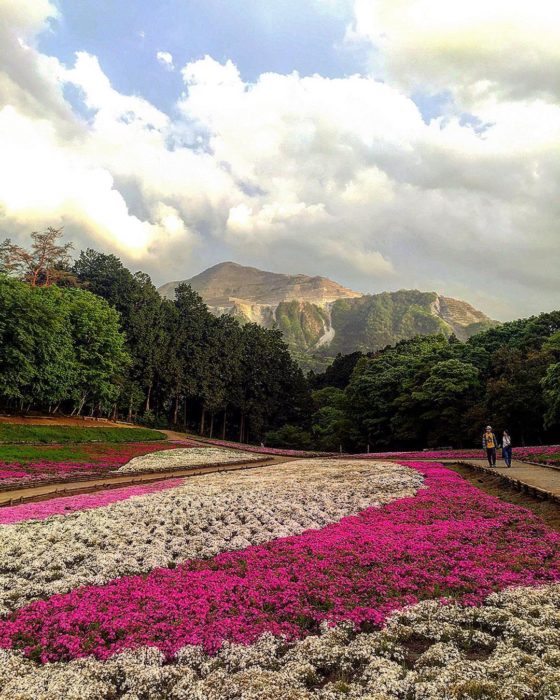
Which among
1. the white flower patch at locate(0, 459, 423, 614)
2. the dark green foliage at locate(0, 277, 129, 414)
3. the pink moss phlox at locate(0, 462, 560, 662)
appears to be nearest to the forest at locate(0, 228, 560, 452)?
the dark green foliage at locate(0, 277, 129, 414)

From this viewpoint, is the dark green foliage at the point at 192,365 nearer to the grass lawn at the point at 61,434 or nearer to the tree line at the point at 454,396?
the tree line at the point at 454,396

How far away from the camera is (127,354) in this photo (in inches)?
3088

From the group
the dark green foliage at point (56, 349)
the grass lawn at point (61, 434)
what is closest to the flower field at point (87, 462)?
the grass lawn at point (61, 434)

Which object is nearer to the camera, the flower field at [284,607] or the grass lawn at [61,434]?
the flower field at [284,607]

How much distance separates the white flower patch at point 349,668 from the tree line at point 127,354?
54548mm

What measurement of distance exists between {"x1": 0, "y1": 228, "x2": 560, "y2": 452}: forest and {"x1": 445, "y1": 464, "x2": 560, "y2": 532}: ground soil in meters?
18.3

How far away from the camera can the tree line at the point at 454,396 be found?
173ft

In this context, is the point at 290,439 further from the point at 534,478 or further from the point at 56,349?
the point at 534,478

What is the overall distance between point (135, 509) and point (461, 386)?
52533 millimetres

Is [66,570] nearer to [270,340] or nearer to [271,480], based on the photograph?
[271,480]

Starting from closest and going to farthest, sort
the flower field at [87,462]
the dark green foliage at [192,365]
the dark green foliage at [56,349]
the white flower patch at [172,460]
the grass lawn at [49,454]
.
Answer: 1. the flower field at [87,462]
2. the grass lawn at [49,454]
3. the white flower patch at [172,460]
4. the dark green foliage at [56,349]
5. the dark green foliage at [192,365]

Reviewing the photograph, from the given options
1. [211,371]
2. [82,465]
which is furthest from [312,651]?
[211,371]

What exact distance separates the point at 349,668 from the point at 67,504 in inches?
681

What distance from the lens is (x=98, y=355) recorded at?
70.5m
